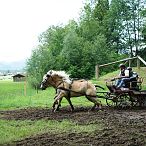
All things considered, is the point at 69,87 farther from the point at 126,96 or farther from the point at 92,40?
→ the point at 92,40

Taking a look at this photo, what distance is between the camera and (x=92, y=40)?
54688 mm

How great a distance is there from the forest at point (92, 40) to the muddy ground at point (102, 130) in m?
25.9

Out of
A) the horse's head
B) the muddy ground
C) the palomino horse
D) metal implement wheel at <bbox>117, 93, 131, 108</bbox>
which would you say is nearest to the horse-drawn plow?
metal implement wheel at <bbox>117, 93, 131, 108</bbox>

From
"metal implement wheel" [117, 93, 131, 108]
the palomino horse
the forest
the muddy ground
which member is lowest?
the muddy ground

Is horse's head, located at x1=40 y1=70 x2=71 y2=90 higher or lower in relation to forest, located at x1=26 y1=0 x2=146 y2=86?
lower

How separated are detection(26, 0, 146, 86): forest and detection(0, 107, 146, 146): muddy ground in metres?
25.9

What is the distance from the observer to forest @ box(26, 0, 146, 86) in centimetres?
4297

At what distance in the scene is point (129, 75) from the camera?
55.3ft

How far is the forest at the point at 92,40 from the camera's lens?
4297 cm

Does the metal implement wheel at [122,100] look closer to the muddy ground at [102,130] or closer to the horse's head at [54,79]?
the muddy ground at [102,130]

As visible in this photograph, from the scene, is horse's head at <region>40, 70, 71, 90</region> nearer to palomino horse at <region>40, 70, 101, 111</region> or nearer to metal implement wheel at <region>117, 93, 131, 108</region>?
palomino horse at <region>40, 70, 101, 111</region>

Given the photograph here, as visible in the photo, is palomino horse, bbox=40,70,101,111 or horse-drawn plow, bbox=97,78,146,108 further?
horse-drawn plow, bbox=97,78,146,108

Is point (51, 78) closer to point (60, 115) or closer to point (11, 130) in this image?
point (60, 115)

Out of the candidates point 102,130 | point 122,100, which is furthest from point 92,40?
point 102,130
